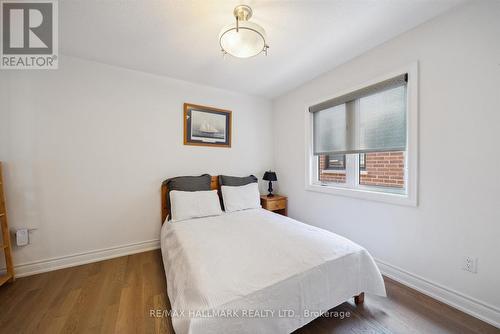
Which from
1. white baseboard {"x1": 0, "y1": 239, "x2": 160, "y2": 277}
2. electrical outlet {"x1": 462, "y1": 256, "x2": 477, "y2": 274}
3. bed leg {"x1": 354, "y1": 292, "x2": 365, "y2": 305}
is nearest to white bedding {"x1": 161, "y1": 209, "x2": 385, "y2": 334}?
bed leg {"x1": 354, "y1": 292, "x2": 365, "y2": 305}

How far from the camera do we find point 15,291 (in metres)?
1.66

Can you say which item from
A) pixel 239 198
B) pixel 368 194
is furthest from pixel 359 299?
pixel 239 198

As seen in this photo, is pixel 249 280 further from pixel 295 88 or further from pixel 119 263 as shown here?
pixel 295 88

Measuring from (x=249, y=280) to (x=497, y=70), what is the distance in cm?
222

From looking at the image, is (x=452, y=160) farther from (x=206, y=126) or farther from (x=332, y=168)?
(x=206, y=126)

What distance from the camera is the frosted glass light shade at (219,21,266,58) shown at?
1294 millimetres

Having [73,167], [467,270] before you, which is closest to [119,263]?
[73,167]

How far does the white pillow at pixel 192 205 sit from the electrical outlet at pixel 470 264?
228 cm

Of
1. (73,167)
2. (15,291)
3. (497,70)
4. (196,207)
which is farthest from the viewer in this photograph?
(196,207)

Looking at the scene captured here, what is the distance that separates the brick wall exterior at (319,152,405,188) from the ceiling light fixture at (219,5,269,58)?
1773 mm

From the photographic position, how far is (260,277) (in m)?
1.10

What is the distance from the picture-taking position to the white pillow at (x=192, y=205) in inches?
85.1

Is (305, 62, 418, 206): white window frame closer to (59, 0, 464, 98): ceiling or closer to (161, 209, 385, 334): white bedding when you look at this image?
(59, 0, 464, 98): ceiling

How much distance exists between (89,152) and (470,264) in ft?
12.4
